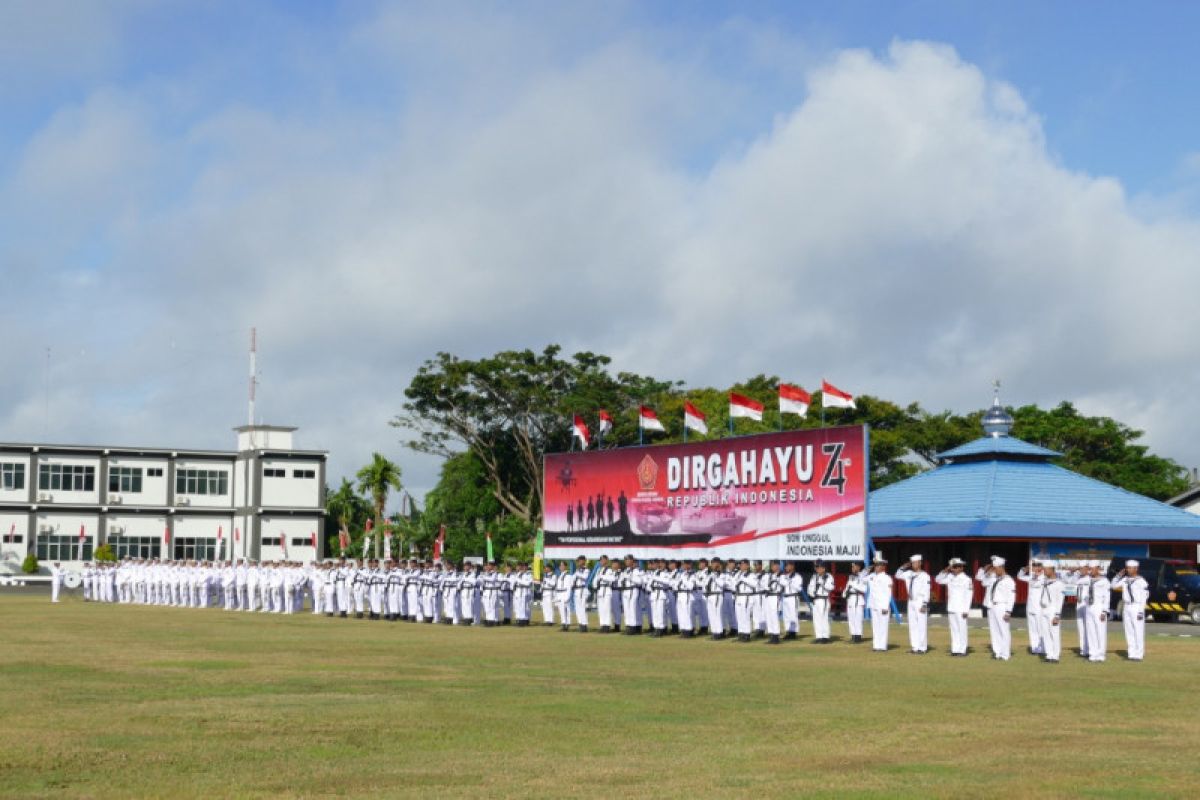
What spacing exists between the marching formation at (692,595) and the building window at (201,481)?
42558 mm

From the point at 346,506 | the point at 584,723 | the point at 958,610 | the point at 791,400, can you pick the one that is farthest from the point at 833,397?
the point at 346,506

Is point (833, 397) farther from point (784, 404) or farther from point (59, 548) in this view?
point (59, 548)

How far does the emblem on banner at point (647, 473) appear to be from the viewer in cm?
4528

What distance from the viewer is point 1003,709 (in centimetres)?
1791

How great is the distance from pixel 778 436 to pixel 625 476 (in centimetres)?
720

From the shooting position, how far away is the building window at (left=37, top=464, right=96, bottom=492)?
310 ft

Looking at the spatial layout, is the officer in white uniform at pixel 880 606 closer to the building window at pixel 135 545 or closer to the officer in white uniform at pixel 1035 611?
the officer in white uniform at pixel 1035 611

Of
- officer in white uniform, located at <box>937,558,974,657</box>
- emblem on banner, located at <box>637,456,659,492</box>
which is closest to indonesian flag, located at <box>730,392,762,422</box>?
emblem on banner, located at <box>637,456,659,492</box>

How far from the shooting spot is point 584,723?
52.7 feet

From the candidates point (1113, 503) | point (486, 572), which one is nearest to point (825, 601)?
point (486, 572)

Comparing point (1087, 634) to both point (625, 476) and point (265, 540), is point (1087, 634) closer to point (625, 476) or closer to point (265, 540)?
point (625, 476)

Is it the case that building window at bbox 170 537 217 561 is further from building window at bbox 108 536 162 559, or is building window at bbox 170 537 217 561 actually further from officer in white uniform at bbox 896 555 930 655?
officer in white uniform at bbox 896 555 930 655

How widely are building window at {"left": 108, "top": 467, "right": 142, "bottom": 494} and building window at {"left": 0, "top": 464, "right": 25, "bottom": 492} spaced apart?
204 inches

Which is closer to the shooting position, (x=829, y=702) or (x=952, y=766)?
(x=952, y=766)
